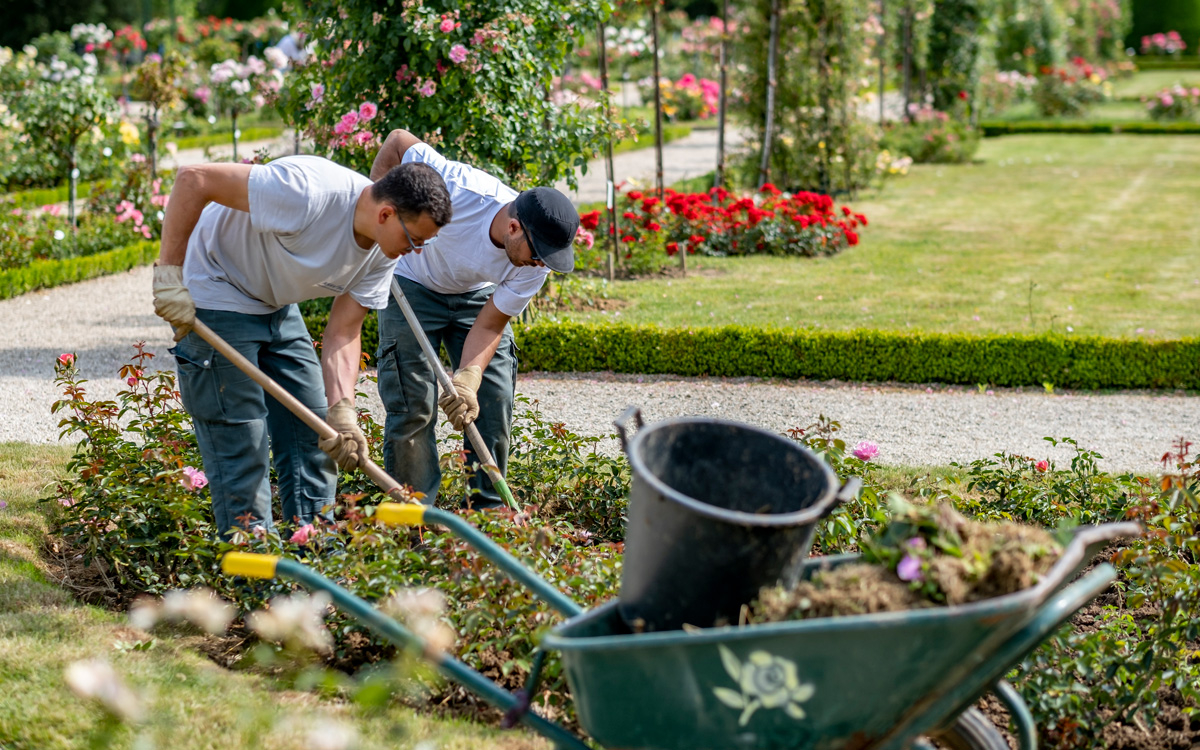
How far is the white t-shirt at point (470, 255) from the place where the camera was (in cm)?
360

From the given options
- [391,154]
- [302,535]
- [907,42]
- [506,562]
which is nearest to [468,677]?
[506,562]

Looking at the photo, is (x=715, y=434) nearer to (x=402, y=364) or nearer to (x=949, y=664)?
(x=949, y=664)

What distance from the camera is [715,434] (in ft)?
6.87

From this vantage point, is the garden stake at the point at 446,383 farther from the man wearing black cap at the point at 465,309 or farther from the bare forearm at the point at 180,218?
the bare forearm at the point at 180,218

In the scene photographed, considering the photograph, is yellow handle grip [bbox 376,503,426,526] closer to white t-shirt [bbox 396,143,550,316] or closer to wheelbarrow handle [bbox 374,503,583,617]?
wheelbarrow handle [bbox 374,503,583,617]

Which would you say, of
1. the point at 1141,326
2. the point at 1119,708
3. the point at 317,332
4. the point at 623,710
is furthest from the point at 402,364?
the point at 1141,326

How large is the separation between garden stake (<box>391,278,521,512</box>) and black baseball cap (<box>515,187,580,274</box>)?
1.54 feet

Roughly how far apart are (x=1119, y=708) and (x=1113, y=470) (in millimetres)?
2555

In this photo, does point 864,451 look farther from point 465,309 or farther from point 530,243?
point 465,309

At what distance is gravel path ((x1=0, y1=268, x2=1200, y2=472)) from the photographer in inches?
206

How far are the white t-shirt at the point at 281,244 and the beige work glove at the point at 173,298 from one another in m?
0.24

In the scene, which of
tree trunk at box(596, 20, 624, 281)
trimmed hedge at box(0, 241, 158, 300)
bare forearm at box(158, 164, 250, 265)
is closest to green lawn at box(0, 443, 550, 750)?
bare forearm at box(158, 164, 250, 265)

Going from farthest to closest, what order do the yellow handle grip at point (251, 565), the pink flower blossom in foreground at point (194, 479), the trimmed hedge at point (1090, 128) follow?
the trimmed hedge at point (1090, 128) → the pink flower blossom in foreground at point (194, 479) → the yellow handle grip at point (251, 565)

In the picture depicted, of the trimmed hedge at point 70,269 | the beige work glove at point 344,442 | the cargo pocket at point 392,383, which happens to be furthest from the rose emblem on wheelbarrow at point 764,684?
the trimmed hedge at point 70,269
